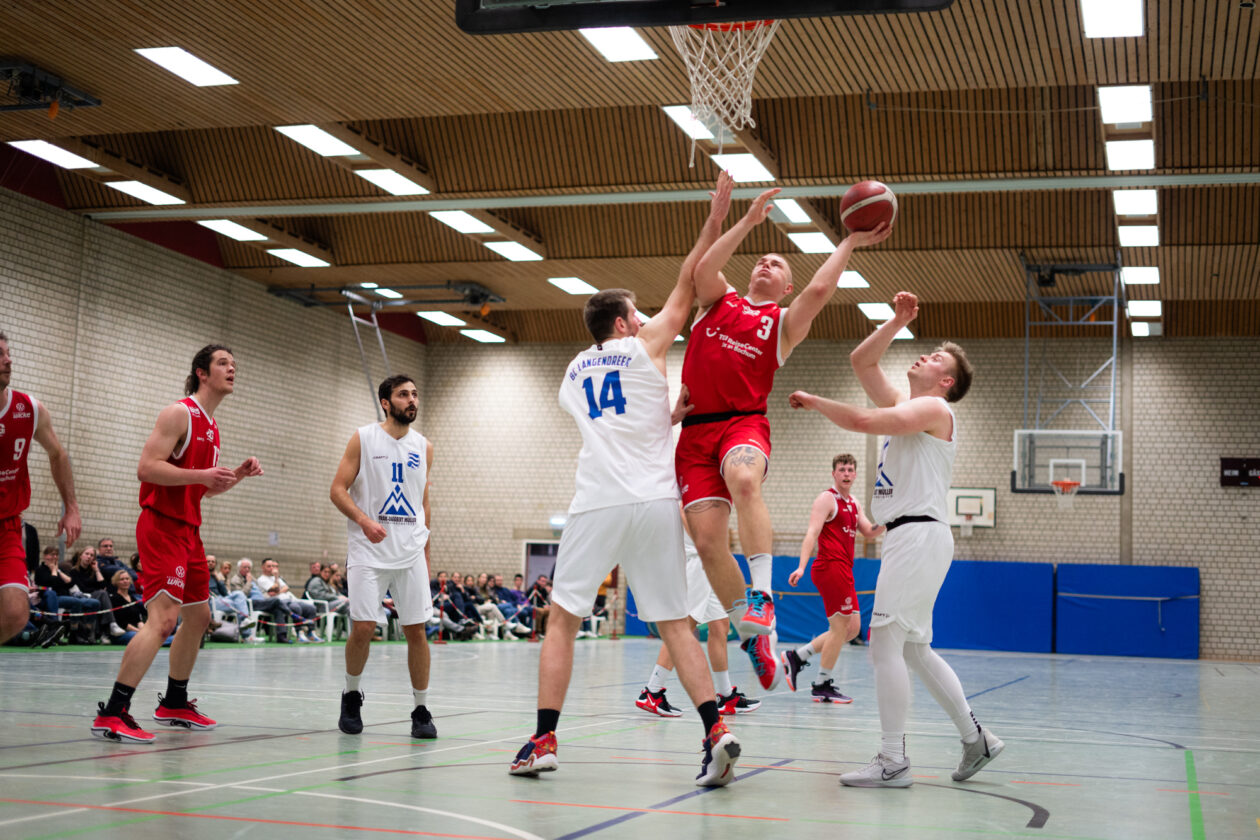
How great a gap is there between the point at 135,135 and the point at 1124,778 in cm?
1806

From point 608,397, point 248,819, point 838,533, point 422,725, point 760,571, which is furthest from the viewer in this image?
point 838,533

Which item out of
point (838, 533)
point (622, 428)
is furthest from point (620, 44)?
point (622, 428)

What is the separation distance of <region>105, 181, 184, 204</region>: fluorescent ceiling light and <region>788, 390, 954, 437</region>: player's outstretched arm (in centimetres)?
1730

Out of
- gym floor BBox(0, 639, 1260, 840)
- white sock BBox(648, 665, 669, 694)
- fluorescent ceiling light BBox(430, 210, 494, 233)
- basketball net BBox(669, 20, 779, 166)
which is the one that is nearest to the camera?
gym floor BBox(0, 639, 1260, 840)

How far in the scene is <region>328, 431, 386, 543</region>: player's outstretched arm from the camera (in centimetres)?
650

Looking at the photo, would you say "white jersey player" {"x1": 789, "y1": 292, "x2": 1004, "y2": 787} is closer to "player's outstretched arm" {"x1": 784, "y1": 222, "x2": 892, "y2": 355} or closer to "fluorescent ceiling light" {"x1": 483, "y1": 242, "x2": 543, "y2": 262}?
"player's outstretched arm" {"x1": 784, "y1": 222, "x2": 892, "y2": 355}

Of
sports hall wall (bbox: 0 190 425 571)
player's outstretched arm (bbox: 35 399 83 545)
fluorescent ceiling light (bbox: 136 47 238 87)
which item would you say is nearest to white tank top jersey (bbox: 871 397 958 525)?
player's outstretched arm (bbox: 35 399 83 545)

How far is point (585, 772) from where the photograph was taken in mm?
5223

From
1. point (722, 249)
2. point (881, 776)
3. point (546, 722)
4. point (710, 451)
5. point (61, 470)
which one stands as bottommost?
point (881, 776)

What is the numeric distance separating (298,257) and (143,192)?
3.95 meters

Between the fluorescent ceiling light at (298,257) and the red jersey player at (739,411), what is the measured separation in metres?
18.6

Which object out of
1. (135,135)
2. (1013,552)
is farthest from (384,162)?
(1013,552)

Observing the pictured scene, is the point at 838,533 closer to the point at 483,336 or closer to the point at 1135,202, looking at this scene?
the point at 1135,202

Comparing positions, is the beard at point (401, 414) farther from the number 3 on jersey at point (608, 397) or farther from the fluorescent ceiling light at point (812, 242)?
the fluorescent ceiling light at point (812, 242)
